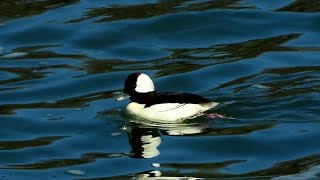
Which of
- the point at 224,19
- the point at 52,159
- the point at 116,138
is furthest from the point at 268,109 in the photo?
the point at 224,19

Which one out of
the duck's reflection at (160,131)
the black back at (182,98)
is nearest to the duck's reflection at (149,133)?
the duck's reflection at (160,131)

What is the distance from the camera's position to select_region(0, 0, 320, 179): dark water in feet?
38.6

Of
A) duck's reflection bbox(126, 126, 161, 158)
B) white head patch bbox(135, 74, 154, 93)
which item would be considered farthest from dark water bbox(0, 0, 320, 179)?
white head patch bbox(135, 74, 154, 93)

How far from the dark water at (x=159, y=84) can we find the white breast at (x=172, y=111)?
0.13m

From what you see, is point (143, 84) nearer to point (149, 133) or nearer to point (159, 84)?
point (149, 133)

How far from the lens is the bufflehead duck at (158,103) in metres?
13.0

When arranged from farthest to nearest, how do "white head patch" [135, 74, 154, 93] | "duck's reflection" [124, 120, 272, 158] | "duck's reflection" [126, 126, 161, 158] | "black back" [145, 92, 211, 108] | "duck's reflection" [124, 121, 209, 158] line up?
1. "white head patch" [135, 74, 154, 93]
2. "black back" [145, 92, 211, 108]
3. "duck's reflection" [124, 120, 272, 158]
4. "duck's reflection" [124, 121, 209, 158]
5. "duck's reflection" [126, 126, 161, 158]

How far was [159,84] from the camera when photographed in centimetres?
1468

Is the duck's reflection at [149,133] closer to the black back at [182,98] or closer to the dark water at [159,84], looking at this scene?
the dark water at [159,84]

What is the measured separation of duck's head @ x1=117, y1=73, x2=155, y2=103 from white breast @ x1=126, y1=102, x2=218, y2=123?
0.21 meters

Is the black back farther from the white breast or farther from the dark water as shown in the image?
→ the dark water

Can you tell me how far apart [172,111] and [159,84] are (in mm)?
1693

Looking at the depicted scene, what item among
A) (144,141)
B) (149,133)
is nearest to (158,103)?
(149,133)

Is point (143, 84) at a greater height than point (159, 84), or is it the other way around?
point (143, 84)
